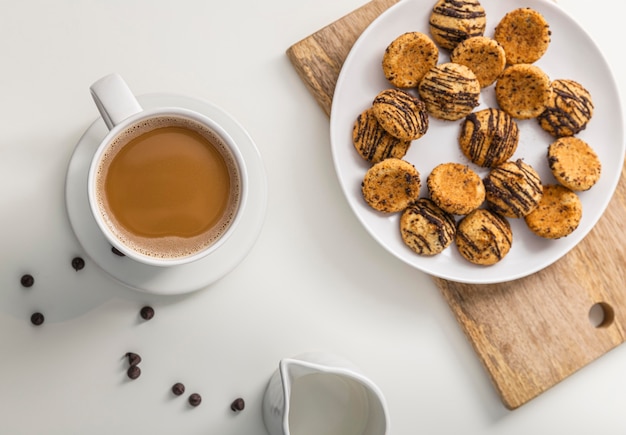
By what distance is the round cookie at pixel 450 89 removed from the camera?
5.06 ft

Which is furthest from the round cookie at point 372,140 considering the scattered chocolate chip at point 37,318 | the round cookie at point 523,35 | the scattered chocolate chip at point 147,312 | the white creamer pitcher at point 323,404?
the scattered chocolate chip at point 37,318

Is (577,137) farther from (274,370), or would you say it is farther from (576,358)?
(274,370)

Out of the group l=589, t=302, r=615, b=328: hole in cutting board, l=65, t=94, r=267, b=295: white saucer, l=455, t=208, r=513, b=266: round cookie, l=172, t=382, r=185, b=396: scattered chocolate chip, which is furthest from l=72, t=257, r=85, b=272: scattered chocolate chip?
l=589, t=302, r=615, b=328: hole in cutting board

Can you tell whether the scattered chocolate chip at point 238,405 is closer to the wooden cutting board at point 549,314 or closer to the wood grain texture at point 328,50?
the wooden cutting board at point 549,314

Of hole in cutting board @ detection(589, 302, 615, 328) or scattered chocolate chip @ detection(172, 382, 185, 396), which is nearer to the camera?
scattered chocolate chip @ detection(172, 382, 185, 396)

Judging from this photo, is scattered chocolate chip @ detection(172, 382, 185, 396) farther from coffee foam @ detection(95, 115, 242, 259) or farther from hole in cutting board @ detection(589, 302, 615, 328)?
hole in cutting board @ detection(589, 302, 615, 328)

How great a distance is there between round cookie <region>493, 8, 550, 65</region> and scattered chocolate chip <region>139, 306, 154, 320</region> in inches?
42.6

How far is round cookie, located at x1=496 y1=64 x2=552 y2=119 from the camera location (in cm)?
158

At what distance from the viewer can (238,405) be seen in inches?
63.9

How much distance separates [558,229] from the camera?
1.58 metres

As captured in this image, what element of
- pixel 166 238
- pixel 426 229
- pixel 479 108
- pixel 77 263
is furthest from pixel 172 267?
pixel 479 108

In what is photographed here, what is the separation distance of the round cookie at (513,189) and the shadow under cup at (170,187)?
0.64m

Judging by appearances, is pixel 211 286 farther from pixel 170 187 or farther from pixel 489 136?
pixel 489 136

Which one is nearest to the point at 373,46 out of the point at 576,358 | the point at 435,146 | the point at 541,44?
the point at 435,146
